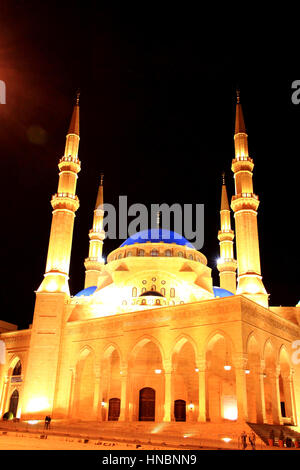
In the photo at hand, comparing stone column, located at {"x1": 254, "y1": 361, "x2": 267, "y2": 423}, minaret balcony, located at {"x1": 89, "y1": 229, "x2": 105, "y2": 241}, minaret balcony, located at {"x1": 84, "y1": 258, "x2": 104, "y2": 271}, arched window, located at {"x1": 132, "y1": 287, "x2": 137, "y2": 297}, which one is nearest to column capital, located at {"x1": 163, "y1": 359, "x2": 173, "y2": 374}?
stone column, located at {"x1": 254, "y1": 361, "x2": 267, "y2": 423}

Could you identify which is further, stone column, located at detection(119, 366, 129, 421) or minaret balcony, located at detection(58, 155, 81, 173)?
minaret balcony, located at detection(58, 155, 81, 173)

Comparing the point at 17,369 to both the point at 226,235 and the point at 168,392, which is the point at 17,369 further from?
the point at 226,235

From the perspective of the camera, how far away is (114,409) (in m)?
26.0

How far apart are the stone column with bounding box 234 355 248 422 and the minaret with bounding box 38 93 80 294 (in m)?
13.2

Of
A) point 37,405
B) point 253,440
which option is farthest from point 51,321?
point 253,440

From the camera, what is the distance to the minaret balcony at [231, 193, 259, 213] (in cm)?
2905

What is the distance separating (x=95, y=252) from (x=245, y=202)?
55.2 ft

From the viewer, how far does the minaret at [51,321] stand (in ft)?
85.7

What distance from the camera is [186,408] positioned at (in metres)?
24.7

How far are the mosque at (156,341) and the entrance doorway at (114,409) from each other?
58mm

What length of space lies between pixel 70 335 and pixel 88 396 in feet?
13.1

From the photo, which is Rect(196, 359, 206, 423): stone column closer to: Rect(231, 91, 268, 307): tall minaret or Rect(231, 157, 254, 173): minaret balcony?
Rect(231, 91, 268, 307): tall minaret

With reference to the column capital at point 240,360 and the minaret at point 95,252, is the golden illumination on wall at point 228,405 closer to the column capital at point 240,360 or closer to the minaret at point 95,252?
the column capital at point 240,360
